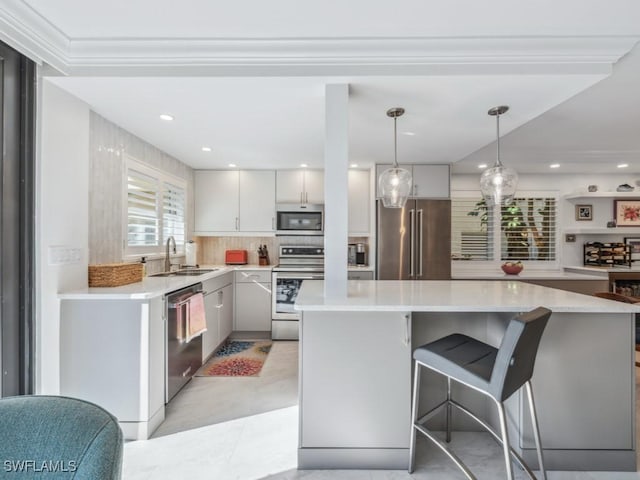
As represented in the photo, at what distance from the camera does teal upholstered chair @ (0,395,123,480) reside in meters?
0.81

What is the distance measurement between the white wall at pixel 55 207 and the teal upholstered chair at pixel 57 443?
4.14 ft

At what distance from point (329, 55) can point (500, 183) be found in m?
1.36

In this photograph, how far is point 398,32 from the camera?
168 centimetres

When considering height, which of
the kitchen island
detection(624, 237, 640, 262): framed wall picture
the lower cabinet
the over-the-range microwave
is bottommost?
the kitchen island

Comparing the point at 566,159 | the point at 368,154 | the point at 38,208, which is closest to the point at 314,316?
the point at 38,208

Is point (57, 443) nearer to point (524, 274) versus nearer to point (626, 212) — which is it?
point (524, 274)

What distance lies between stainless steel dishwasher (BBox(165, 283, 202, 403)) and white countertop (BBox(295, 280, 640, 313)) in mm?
947

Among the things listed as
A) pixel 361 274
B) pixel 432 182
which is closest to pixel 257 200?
pixel 361 274

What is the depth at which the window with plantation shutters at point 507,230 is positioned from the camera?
4688 mm

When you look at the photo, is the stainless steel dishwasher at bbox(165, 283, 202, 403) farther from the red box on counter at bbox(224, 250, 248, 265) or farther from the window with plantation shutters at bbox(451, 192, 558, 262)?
the window with plantation shutters at bbox(451, 192, 558, 262)

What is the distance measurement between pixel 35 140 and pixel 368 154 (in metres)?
2.72

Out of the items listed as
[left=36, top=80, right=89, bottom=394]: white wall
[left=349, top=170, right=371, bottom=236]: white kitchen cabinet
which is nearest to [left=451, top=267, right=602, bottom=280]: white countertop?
[left=349, top=170, right=371, bottom=236]: white kitchen cabinet

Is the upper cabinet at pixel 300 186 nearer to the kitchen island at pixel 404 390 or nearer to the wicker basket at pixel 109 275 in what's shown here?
the wicker basket at pixel 109 275

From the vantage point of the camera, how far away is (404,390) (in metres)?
1.79
